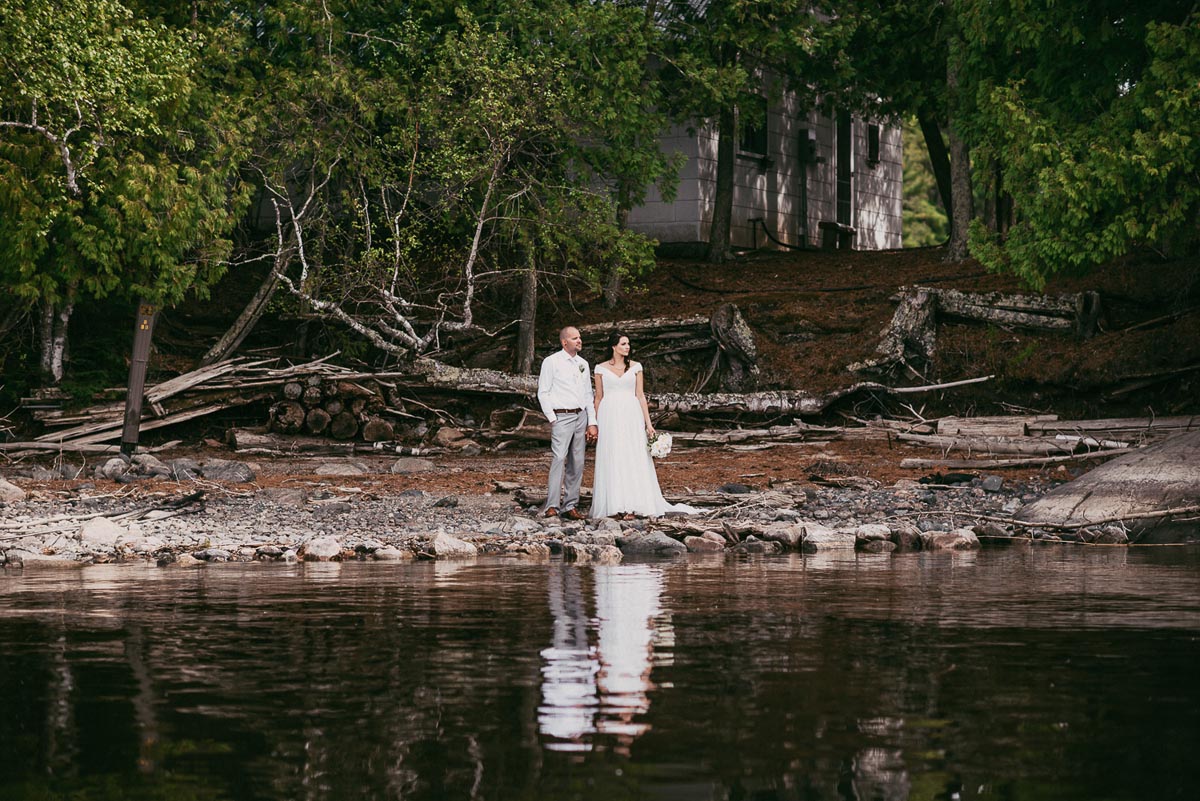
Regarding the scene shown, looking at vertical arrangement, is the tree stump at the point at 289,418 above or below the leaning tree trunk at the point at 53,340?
below

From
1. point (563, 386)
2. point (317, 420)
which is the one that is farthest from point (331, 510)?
point (317, 420)

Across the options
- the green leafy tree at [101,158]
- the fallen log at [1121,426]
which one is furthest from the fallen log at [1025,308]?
the green leafy tree at [101,158]

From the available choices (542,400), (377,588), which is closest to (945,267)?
(542,400)

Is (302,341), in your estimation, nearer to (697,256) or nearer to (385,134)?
(385,134)

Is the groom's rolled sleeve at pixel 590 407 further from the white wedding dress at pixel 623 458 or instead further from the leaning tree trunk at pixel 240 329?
the leaning tree trunk at pixel 240 329

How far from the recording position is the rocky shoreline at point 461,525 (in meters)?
14.2

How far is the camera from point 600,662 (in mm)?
7090

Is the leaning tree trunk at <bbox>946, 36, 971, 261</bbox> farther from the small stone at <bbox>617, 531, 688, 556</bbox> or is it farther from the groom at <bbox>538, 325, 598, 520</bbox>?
the small stone at <bbox>617, 531, 688, 556</bbox>

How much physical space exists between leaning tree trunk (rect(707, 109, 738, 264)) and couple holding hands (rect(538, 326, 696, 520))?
1790cm

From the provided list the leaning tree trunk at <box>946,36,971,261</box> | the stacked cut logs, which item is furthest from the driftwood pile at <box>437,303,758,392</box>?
the leaning tree trunk at <box>946,36,971,261</box>

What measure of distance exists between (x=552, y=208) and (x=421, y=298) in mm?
5295

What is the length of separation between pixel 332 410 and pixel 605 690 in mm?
21375

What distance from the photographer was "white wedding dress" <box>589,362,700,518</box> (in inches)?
648

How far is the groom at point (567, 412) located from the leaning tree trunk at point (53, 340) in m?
Result: 13.5
